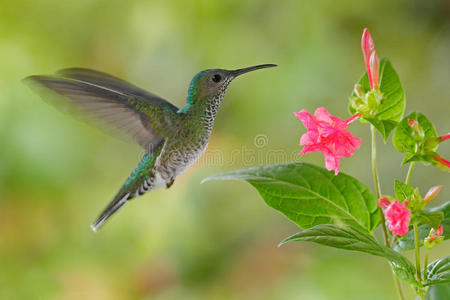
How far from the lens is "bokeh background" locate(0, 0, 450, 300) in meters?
1.81

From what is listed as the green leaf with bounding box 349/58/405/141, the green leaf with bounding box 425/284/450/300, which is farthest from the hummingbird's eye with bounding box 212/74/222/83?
the green leaf with bounding box 425/284/450/300

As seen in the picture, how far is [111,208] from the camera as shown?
88 centimetres

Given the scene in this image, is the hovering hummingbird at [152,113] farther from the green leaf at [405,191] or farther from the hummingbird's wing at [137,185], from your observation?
the green leaf at [405,191]

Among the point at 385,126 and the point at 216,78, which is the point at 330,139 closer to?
the point at 385,126

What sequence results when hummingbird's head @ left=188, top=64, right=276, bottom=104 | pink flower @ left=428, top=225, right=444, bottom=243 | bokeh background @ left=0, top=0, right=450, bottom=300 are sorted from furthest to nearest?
bokeh background @ left=0, top=0, right=450, bottom=300
hummingbird's head @ left=188, top=64, right=276, bottom=104
pink flower @ left=428, top=225, right=444, bottom=243

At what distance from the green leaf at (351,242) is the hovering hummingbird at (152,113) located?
28 centimetres

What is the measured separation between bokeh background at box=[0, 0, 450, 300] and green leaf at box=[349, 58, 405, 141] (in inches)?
40.8

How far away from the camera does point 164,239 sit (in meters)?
1.79

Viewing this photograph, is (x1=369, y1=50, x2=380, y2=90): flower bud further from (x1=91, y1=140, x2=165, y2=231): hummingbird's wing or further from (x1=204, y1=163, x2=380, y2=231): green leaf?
(x1=91, y1=140, x2=165, y2=231): hummingbird's wing

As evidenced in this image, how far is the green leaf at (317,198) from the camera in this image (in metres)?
0.76

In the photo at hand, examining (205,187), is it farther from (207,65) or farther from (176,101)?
(207,65)

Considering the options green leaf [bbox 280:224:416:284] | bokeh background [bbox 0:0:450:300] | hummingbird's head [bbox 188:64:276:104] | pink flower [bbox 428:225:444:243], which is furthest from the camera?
bokeh background [bbox 0:0:450:300]

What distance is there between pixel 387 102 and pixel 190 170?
1.13 meters

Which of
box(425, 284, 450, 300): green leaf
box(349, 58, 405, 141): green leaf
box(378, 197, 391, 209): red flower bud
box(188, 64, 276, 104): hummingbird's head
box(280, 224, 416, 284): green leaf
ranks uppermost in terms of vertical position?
box(188, 64, 276, 104): hummingbird's head
